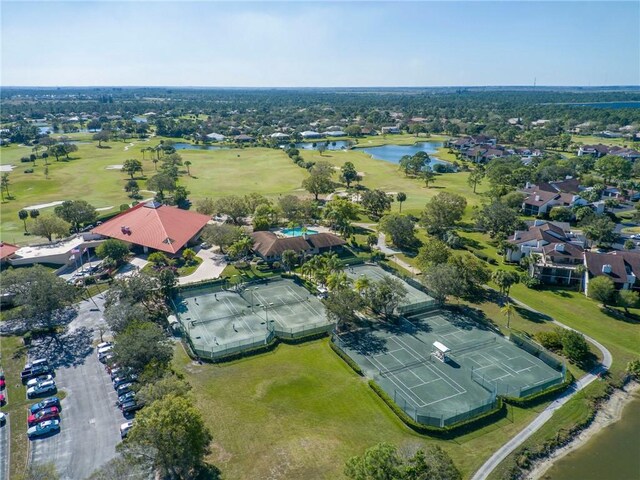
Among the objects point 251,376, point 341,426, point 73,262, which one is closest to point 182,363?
point 251,376

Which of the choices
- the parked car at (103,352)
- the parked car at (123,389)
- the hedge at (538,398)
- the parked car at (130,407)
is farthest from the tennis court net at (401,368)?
the parked car at (103,352)

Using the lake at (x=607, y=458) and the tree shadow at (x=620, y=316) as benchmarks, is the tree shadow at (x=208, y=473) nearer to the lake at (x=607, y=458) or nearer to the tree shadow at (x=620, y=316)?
the lake at (x=607, y=458)

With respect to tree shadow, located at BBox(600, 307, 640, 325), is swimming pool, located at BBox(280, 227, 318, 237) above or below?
above

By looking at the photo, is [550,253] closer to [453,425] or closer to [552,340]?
[552,340]

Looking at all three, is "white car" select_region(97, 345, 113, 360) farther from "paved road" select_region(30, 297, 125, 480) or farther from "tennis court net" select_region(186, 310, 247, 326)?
"tennis court net" select_region(186, 310, 247, 326)

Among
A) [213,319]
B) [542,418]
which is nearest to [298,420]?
[213,319]

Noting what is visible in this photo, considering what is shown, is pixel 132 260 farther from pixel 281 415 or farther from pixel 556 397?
pixel 556 397

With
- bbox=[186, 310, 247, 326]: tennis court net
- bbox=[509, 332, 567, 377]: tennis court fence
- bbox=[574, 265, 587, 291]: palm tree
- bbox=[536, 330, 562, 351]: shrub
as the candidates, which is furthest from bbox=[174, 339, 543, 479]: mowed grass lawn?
bbox=[574, 265, 587, 291]: palm tree
